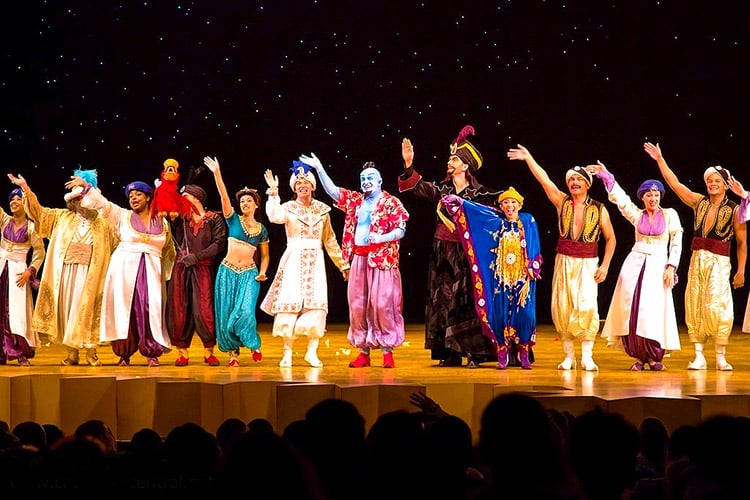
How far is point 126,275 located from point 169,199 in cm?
63

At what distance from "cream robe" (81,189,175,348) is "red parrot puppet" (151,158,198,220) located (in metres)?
0.09

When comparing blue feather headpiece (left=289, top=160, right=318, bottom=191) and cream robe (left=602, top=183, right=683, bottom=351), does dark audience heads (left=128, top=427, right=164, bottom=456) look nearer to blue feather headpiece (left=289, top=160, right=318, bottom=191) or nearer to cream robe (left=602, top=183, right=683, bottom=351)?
blue feather headpiece (left=289, top=160, right=318, bottom=191)

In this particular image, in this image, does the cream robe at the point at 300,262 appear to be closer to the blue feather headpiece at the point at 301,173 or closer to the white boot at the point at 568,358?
the blue feather headpiece at the point at 301,173

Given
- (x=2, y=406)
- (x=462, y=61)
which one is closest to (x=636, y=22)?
(x=462, y=61)

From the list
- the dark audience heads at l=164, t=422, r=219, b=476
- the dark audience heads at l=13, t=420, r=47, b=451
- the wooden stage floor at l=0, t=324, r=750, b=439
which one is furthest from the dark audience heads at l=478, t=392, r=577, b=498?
the wooden stage floor at l=0, t=324, r=750, b=439

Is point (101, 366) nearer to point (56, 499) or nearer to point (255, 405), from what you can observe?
point (255, 405)

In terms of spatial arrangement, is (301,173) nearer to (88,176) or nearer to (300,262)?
(300,262)

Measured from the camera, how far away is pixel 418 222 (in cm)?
1189

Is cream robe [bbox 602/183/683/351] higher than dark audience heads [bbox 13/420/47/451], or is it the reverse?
cream robe [bbox 602/183/683/351]

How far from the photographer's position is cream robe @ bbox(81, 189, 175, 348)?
7758 millimetres

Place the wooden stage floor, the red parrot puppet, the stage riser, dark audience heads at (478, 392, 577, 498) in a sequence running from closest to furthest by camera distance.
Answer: dark audience heads at (478, 392, 577, 498) → the wooden stage floor → the stage riser → the red parrot puppet

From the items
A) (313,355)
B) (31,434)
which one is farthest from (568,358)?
(31,434)

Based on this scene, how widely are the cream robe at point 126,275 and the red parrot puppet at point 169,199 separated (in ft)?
0.29

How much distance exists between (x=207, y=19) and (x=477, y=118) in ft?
9.25
